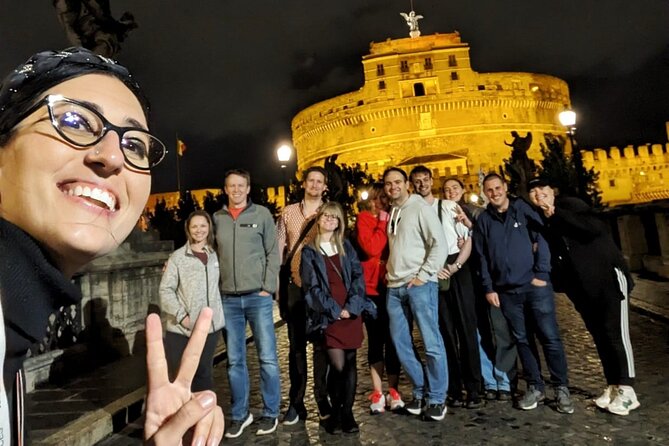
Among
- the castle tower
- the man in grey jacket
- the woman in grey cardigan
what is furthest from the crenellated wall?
the woman in grey cardigan

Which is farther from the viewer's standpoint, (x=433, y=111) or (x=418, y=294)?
(x=433, y=111)

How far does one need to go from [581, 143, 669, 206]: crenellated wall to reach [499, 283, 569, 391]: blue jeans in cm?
4258

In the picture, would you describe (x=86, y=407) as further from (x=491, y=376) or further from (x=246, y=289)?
(x=491, y=376)

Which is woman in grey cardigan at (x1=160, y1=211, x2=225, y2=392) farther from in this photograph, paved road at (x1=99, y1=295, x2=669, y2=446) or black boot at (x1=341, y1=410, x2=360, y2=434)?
black boot at (x1=341, y1=410, x2=360, y2=434)

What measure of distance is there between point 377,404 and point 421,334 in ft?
2.22

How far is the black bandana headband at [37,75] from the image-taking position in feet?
2.51

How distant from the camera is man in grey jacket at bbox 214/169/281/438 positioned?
3395 mm

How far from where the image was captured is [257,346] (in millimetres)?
3514

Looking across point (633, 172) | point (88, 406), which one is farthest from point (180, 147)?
point (633, 172)

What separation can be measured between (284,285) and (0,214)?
312 centimetres

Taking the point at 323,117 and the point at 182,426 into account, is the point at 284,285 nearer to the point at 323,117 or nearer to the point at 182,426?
the point at 182,426

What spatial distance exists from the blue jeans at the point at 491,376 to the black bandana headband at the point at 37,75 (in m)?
3.60

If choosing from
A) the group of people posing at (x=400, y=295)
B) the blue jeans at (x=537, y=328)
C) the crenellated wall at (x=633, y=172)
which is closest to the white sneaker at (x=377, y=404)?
the group of people posing at (x=400, y=295)

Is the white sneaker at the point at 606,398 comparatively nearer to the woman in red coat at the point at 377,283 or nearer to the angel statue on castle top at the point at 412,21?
the woman in red coat at the point at 377,283
